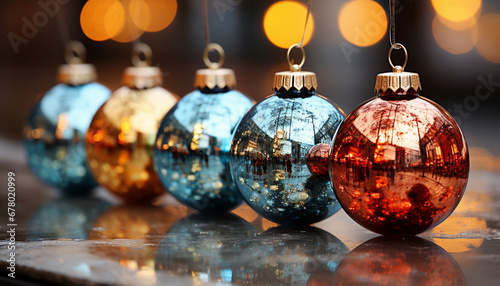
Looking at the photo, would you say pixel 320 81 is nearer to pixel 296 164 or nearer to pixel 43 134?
pixel 43 134

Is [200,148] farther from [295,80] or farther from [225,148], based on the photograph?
[295,80]

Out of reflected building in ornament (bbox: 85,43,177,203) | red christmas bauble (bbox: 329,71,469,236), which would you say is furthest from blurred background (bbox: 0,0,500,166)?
reflected building in ornament (bbox: 85,43,177,203)

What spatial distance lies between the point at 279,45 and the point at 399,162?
4500 millimetres

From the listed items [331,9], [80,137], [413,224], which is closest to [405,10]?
[331,9]

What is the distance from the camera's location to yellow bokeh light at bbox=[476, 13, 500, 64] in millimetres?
4207

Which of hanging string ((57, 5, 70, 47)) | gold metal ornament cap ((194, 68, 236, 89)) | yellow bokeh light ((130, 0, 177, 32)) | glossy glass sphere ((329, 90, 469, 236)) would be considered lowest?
glossy glass sphere ((329, 90, 469, 236))

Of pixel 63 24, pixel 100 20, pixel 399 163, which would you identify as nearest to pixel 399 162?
pixel 399 163

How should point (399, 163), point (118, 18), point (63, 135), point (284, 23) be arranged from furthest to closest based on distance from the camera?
point (118, 18), point (284, 23), point (63, 135), point (399, 163)

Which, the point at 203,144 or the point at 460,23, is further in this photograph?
the point at 460,23

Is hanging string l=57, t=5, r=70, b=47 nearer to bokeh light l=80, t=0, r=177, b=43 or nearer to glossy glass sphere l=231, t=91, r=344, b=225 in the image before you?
bokeh light l=80, t=0, r=177, b=43

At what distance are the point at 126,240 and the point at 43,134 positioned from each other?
1.93 feet

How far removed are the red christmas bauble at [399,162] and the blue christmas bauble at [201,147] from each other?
30 cm

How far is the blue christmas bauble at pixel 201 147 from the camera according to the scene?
1.37m

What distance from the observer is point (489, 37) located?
4.24m
